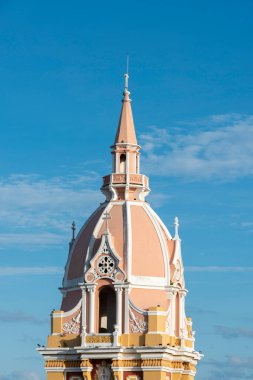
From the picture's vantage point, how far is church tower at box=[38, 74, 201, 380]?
220ft

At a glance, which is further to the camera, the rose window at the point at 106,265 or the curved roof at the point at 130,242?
the curved roof at the point at 130,242

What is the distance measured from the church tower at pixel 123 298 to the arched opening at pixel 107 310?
0.17 feet

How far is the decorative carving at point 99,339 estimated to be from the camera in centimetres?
6731

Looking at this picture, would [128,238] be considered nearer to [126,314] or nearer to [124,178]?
[124,178]

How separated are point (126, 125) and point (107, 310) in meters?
10.1

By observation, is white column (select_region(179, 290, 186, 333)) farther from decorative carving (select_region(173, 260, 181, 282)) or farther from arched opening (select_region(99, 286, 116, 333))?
arched opening (select_region(99, 286, 116, 333))

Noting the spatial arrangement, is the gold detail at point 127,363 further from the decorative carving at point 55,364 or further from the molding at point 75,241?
the molding at point 75,241

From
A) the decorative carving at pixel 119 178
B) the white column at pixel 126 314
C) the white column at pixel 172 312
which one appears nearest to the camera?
the white column at pixel 126 314

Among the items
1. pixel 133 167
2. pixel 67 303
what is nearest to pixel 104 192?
pixel 133 167

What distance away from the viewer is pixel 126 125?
2864 inches

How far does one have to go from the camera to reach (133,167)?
237 feet

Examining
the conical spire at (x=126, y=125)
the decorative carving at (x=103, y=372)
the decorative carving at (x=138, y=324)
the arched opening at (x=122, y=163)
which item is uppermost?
the conical spire at (x=126, y=125)

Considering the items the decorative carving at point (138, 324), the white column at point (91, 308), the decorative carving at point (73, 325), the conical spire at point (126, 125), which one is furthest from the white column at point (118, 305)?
the conical spire at point (126, 125)

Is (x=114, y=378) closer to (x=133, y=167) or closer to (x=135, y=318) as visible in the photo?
(x=135, y=318)
